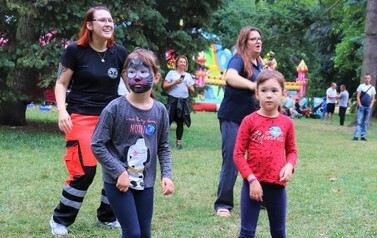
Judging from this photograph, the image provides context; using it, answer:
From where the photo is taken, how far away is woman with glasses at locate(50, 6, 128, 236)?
4473 millimetres

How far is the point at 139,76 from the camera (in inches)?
136

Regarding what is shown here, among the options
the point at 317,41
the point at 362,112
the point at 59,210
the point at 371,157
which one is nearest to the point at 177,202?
the point at 59,210

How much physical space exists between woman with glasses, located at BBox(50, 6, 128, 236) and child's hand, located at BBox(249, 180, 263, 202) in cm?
147

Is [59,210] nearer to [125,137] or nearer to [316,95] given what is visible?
[125,137]

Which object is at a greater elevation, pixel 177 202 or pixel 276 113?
pixel 276 113

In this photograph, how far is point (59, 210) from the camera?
463 cm

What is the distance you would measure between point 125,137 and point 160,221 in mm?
2007

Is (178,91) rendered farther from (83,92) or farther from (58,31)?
(83,92)

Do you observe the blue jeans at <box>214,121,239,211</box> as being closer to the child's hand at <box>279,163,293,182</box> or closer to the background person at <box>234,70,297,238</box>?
the background person at <box>234,70,297,238</box>

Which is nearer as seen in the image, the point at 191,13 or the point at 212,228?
the point at 212,228

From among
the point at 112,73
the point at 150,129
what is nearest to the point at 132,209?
the point at 150,129

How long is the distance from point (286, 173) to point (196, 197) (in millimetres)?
2775

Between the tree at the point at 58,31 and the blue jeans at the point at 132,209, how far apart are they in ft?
25.4

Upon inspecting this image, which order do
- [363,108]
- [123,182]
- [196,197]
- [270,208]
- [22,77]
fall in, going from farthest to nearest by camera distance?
[363,108] → [22,77] → [196,197] → [270,208] → [123,182]
